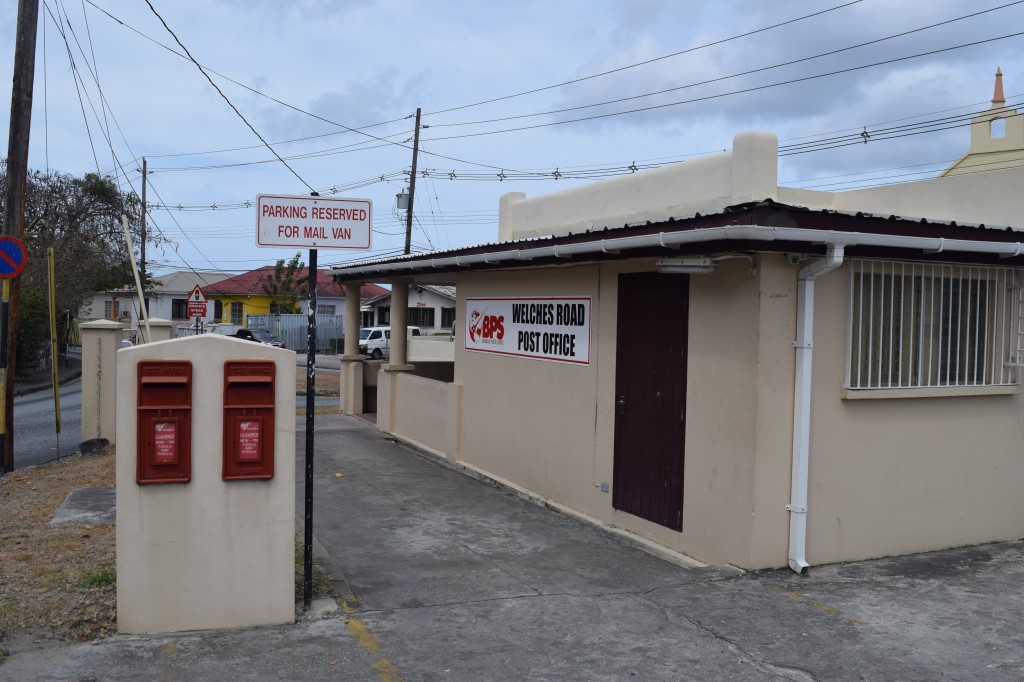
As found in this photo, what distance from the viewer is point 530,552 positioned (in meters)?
7.68

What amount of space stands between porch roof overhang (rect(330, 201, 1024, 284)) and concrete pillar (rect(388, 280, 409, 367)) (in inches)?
255

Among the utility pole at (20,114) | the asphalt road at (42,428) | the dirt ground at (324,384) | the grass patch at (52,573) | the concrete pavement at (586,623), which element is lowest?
the asphalt road at (42,428)

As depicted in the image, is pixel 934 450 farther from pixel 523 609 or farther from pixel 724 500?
pixel 523 609

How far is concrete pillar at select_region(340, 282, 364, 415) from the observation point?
58.4 feet

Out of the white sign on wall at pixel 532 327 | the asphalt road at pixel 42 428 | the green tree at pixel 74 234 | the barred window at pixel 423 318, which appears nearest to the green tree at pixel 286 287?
the barred window at pixel 423 318

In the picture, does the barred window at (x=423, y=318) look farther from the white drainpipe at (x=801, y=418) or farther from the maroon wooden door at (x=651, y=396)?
the white drainpipe at (x=801, y=418)

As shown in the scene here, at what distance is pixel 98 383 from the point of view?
44.5 ft

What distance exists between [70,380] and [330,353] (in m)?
22.0

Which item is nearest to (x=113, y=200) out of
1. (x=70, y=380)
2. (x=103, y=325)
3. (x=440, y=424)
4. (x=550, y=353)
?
(x=70, y=380)

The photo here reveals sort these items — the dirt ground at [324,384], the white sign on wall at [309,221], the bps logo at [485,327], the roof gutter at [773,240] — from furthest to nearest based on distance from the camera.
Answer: the dirt ground at [324,384] < the bps logo at [485,327] < the roof gutter at [773,240] < the white sign on wall at [309,221]

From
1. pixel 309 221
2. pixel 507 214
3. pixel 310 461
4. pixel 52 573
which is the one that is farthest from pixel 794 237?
pixel 507 214

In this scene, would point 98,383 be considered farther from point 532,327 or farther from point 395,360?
point 532,327

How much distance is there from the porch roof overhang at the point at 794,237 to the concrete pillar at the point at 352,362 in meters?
9.60

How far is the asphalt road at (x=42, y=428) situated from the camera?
14298 mm
